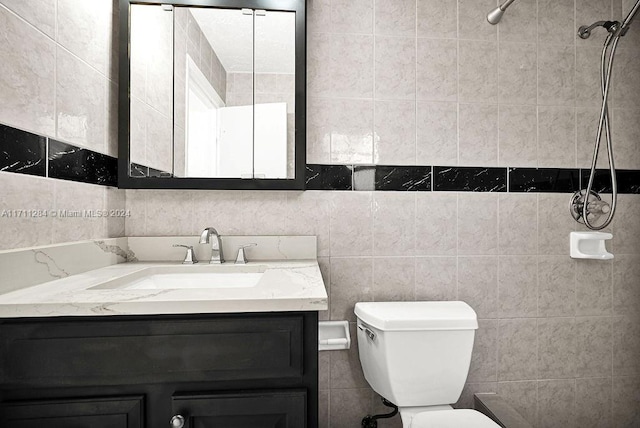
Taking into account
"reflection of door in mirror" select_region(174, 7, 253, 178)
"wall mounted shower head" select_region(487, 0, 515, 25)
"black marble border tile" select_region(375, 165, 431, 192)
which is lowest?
"black marble border tile" select_region(375, 165, 431, 192)

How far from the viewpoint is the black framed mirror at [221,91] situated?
1494 mm

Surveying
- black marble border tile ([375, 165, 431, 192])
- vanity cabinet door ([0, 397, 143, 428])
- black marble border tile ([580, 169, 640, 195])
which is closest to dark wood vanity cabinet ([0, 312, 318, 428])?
vanity cabinet door ([0, 397, 143, 428])

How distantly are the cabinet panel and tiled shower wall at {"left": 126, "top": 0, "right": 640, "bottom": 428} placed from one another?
0.74 meters

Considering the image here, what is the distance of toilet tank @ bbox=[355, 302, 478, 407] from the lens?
1.30 metres

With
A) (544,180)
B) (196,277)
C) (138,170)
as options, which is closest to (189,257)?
(196,277)

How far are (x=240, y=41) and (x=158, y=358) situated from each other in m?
1.25

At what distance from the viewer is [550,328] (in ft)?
5.54

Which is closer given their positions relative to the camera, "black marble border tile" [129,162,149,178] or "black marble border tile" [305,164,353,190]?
"black marble border tile" [129,162,149,178]

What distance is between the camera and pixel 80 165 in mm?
1244

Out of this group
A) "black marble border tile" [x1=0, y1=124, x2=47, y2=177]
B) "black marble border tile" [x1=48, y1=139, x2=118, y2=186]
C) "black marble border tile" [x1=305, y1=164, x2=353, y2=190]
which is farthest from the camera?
"black marble border tile" [x1=305, y1=164, x2=353, y2=190]

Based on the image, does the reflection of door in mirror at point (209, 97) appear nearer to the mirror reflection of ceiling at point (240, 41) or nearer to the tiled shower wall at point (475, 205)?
the mirror reflection of ceiling at point (240, 41)

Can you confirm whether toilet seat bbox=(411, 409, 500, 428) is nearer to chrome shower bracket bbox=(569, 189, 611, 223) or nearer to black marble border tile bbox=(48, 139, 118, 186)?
chrome shower bracket bbox=(569, 189, 611, 223)

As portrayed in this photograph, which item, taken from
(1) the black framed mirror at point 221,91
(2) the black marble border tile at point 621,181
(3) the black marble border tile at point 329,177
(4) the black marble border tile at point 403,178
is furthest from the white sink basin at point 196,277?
(2) the black marble border tile at point 621,181

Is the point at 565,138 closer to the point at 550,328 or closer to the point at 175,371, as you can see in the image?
the point at 550,328
